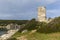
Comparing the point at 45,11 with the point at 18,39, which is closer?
the point at 18,39

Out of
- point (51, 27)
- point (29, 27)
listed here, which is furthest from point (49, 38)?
point (29, 27)

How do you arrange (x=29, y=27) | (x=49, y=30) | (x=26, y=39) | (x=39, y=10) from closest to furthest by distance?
(x=26, y=39)
(x=49, y=30)
(x=29, y=27)
(x=39, y=10)

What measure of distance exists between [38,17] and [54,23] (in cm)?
2955

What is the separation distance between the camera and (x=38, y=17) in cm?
7475

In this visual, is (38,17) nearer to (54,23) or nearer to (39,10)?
(39,10)

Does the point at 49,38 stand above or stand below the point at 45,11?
below

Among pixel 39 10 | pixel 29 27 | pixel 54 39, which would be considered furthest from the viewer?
pixel 39 10

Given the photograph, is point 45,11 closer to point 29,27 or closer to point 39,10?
point 39,10

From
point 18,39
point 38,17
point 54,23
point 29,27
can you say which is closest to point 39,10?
point 38,17

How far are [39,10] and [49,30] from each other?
31702 mm

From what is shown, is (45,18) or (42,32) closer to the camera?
(42,32)

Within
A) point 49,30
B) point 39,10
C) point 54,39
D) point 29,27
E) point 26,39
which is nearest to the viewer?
point 54,39

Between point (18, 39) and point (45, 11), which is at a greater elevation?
point (45, 11)

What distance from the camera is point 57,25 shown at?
43.7m
